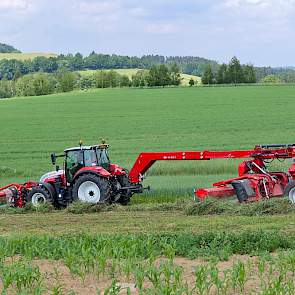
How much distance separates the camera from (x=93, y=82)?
112 m

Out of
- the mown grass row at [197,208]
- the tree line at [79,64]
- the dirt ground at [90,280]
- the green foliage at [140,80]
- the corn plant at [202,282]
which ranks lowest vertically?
the mown grass row at [197,208]

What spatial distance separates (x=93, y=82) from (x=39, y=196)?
9577cm

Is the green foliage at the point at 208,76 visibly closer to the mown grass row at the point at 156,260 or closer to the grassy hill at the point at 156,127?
the grassy hill at the point at 156,127

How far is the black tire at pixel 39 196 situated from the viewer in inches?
679

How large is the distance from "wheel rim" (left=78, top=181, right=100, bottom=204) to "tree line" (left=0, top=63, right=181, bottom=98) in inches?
3110

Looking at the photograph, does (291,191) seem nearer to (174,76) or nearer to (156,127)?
(156,127)

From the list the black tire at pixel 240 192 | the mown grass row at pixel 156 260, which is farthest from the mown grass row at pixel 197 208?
the mown grass row at pixel 156 260

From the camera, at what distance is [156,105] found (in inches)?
2464

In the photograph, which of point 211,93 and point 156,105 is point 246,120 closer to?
point 156,105

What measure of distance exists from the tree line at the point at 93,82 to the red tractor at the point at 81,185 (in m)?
78.3

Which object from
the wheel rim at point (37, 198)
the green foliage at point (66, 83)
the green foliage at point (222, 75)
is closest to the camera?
the wheel rim at point (37, 198)

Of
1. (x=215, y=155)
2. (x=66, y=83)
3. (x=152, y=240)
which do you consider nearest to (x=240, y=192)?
(x=215, y=155)

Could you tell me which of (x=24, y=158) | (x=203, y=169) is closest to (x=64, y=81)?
(x=24, y=158)

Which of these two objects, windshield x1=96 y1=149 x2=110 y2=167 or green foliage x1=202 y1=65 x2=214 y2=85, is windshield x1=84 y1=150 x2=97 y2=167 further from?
green foliage x1=202 y1=65 x2=214 y2=85
